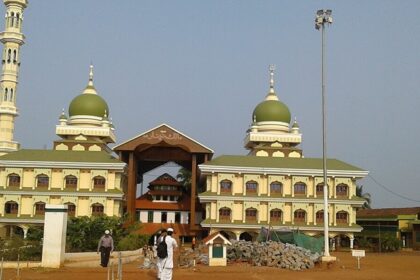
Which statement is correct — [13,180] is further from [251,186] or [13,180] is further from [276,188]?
[276,188]

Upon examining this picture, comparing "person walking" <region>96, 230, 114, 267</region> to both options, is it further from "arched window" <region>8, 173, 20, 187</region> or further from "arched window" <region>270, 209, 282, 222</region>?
"arched window" <region>8, 173, 20, 187</region>

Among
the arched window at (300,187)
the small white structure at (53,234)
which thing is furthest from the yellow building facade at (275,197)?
the small white structure at (53,234)

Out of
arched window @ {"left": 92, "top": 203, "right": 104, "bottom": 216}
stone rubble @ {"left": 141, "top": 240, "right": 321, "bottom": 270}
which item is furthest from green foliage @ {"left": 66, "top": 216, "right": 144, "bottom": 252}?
arched window @ {"left": 92, "top": 203, "right": 104, "bottom": 216}

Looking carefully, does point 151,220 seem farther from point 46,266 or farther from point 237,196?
point 46,266

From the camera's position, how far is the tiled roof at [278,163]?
43469mm

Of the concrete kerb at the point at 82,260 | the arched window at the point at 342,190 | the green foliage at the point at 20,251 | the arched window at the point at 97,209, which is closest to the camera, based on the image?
the concrete kerb at the point at 82,260

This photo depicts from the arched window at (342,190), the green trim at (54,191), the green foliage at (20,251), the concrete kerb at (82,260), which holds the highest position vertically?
the arched window at (342,190)

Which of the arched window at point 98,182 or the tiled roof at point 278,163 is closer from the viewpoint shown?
the arched window at point 98,182

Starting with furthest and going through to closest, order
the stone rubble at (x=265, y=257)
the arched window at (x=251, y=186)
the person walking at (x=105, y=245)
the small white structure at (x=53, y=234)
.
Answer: the arched window at (x=251, y=186)
the stone rubble at (x=265, y=257)
the small white structure at (x=53, y=234)
the person walking at (x=105, y=245)

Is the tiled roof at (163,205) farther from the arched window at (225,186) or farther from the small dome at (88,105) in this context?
the small dome at (88,105)

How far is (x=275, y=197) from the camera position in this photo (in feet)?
140

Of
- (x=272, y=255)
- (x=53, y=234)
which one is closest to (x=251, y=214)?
(x=272, y=255)

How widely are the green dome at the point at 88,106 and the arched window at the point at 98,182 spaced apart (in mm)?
10681

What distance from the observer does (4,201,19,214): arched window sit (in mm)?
41875
